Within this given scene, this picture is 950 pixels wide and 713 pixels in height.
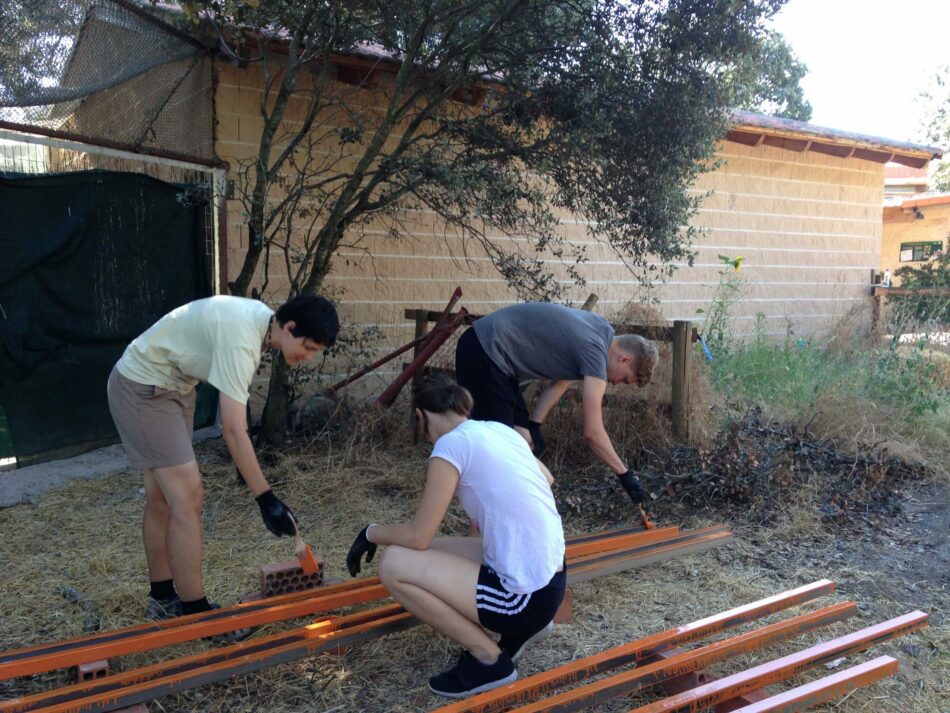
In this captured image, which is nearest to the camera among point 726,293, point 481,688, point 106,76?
point 481,688

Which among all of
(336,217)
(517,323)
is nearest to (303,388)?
(336,217)

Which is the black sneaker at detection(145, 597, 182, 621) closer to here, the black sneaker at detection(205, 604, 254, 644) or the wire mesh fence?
the black sneaker at detection(205, 604, 254, 644)

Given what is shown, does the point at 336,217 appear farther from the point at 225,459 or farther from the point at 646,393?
the point at 646,393

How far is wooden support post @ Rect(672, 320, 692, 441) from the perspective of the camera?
5395 millimetres

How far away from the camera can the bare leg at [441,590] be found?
8.91 feet

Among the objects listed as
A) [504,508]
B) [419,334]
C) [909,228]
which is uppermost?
[909,228]

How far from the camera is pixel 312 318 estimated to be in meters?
2.83

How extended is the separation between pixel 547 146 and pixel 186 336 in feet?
12.0

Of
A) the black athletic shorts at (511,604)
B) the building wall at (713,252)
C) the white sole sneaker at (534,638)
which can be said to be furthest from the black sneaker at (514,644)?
the building wall at (713,252)

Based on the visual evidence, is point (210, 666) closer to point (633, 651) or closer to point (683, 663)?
point (633, 651)

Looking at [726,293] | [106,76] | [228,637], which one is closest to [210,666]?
[228,637]

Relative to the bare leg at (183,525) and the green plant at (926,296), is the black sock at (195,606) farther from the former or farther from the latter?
the green plant at (926,296)

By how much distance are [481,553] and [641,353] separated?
1.35 m

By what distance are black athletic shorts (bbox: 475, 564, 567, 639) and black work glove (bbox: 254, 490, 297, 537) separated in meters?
0.77
